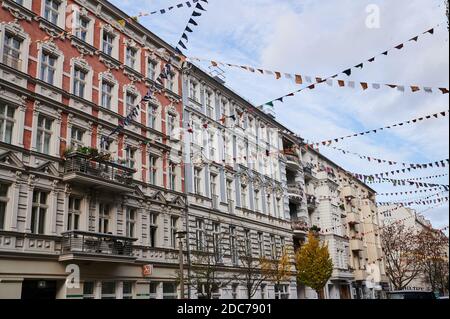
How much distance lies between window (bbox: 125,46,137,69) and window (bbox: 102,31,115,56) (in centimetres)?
114

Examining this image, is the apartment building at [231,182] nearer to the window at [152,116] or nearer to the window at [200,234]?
the window at [200,234]

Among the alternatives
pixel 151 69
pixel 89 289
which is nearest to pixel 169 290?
pixel 89 289

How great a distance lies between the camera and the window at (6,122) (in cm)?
1820

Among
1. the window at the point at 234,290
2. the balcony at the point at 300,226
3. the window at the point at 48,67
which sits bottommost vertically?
the window at the point at 234,290

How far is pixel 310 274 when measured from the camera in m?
36.5

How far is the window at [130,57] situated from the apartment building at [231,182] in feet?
15.1

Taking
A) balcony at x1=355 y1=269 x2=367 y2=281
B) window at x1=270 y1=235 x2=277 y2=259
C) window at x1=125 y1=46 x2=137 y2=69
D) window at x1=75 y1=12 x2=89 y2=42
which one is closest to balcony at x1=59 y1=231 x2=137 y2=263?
window at x1=75 y1=12 x2=89 y2=42

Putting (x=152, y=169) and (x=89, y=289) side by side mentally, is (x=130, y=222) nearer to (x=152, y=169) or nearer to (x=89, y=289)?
(x=152, y=169)

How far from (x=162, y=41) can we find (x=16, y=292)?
16790mm

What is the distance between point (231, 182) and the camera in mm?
33656

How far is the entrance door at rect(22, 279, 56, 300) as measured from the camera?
58.6 feet

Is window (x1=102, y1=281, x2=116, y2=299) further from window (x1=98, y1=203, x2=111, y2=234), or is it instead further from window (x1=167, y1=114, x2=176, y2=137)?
window (x1=167, y1=114, x2=176, y2=137)

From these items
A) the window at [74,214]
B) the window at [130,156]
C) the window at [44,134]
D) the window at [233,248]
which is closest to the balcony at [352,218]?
the window at [233,248]

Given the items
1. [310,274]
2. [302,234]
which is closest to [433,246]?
[302,234]
